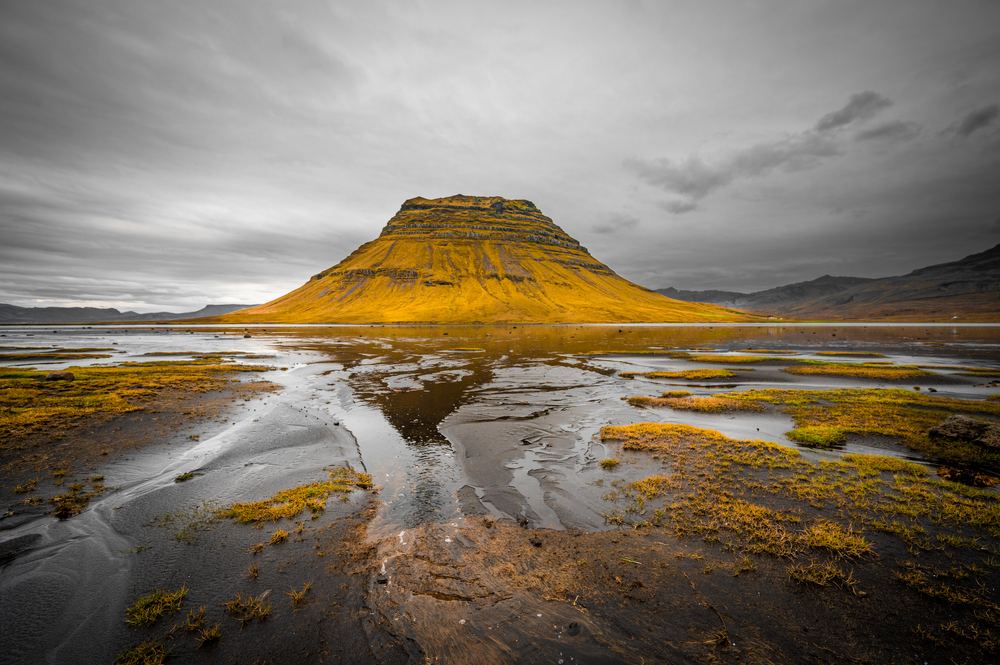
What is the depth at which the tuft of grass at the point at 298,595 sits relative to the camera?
8.17 m

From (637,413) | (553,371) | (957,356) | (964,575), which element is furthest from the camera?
(957,356)

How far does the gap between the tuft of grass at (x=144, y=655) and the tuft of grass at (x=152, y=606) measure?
0.78m

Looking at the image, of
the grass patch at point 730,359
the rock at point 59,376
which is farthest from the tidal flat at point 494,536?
the grass patch at point 730,359

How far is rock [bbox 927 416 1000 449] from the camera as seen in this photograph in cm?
1584

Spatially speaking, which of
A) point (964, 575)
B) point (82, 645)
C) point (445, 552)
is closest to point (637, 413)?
point (964, 575)

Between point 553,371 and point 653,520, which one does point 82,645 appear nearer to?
point 653,520

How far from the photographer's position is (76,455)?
16.0 metres

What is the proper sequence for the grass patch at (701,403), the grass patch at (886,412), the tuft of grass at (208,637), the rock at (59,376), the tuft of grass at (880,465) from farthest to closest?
the rock at (59,376) < the grass patch at (701,403) < the grass patch at (886,412) < the tuft of grass at (880,465) < the tuft of grass at (208,637)

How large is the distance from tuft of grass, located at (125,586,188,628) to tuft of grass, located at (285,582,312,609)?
2295 millimetres

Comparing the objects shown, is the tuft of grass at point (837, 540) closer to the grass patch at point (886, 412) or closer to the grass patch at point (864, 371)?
the grass patch at point (886, 412)

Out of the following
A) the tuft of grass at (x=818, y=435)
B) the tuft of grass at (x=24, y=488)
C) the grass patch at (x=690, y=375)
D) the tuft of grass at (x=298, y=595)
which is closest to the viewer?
the tuft of grass at (x=298, y=595)

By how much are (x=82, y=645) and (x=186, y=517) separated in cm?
522

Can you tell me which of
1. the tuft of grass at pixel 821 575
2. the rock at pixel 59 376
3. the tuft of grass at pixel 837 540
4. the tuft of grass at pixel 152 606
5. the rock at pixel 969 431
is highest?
the rock at pixel 59 376

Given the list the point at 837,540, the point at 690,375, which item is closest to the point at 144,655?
the point at 837,540
